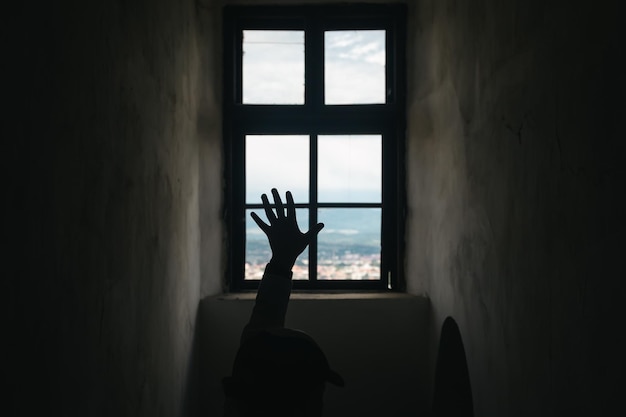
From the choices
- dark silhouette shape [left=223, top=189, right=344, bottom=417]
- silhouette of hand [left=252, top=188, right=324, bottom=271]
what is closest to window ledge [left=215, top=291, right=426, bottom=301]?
silhouette of hand [left=252, top=188, right=324, bottom=271]

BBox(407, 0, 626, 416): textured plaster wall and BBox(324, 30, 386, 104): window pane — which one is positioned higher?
BBox(324, 30, 386, 104): window pane

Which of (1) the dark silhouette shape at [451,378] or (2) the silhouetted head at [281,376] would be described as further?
(1) the dark silhouette shape at [451,378]

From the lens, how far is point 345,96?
2953mm

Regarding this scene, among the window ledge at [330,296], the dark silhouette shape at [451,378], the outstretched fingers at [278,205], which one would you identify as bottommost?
the dark silhouette shape at [451,378]

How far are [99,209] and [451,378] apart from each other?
1.60m

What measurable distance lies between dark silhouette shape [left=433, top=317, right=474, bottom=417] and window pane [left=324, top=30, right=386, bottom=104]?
4.37 feet

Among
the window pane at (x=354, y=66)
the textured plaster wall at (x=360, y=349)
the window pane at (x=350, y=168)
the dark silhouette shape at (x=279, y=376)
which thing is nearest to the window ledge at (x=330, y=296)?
the textured plaster wall at (x=360, y=349)

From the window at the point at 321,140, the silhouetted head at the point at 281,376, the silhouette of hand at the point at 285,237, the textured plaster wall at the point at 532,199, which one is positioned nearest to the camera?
the textured plaster wall at the point at 532,199

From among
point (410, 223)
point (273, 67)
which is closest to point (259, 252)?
point (410, 223)

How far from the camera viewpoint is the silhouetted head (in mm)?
1167

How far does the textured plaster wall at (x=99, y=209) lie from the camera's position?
0.92 meters

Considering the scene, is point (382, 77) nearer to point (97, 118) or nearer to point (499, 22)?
point (499, 22)

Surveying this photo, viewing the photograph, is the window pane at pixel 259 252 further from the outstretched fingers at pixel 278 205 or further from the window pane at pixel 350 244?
the outstretched fingers at pixel 278 205

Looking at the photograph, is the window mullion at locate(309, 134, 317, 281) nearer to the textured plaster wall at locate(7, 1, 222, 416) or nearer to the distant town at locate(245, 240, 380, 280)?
the distant town at locate(245, 240, 380, 280)
